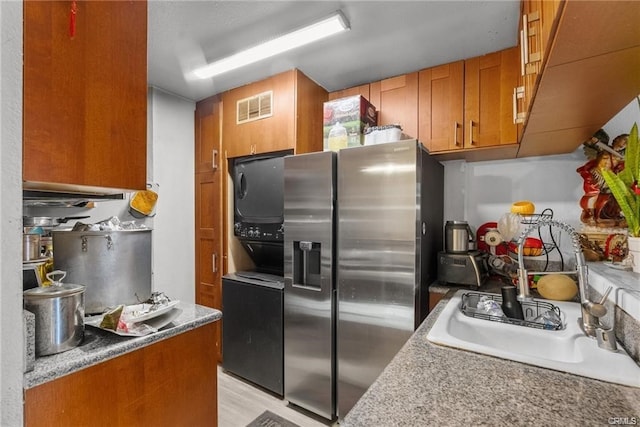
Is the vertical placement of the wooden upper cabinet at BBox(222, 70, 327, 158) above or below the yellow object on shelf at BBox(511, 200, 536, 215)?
above

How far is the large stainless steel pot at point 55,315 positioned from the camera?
0.89 meters

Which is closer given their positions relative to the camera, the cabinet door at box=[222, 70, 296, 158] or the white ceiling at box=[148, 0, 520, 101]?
the white ceiling at box=[148, 0, 520, 101]

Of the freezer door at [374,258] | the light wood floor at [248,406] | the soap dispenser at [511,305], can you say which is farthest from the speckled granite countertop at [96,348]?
the soap dispenser at [511,305]

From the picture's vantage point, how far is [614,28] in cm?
72

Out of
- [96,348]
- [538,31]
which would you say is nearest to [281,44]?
[538,31]

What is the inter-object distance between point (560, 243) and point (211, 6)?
2593mm

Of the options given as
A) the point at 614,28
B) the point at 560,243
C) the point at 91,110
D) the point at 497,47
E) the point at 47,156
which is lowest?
the point at 560,243

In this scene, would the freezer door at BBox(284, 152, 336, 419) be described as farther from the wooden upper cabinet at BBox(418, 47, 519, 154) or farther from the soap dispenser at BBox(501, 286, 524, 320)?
the soap dispenser at BBox(501, 286, 524, 320)

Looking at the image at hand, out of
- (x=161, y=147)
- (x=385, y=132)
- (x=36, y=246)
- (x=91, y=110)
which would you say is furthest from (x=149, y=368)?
(x=161, y=147)

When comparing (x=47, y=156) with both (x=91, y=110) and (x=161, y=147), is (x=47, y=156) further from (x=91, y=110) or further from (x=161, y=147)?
(x=161, y=147)

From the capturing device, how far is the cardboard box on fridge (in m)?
2.08

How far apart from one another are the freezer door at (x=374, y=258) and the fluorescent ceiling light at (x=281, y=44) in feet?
2.31

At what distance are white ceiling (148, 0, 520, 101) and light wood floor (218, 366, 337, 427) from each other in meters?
2.49

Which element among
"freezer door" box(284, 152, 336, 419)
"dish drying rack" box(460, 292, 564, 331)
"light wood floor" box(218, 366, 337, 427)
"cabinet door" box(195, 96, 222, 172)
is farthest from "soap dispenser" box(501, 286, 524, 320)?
"cabinet door" box(195, 96, 222, 172)
